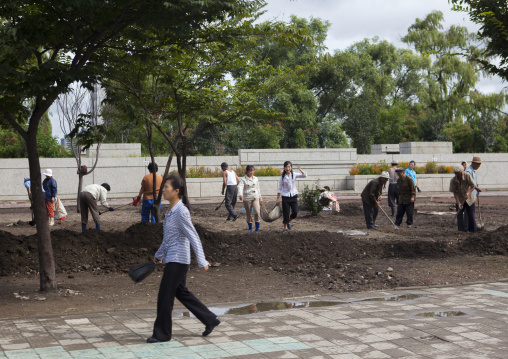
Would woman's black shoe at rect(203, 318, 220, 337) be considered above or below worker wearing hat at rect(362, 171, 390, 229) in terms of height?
below

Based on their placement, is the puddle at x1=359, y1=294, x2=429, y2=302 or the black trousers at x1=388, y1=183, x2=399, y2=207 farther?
the black trousers at x1=388, y1=183, x2=399, y2=207

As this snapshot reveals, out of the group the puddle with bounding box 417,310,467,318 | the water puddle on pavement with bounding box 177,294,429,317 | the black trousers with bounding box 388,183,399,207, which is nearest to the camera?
the puddle with bounding box 417,310,467,318

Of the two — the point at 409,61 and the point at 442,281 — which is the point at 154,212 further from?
the point at 409,61

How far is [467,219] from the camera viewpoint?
14.1 metres

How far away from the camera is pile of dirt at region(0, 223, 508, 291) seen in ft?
31.2

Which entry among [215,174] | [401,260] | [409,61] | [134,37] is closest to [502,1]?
[401,260]

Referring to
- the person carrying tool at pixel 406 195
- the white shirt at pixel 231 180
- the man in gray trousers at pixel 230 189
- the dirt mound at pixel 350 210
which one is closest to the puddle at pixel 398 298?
the person carrying tool at pixel 406 195

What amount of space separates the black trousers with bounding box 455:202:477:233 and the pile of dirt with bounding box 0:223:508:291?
6.64 ft

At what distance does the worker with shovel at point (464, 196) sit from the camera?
13.7 meters

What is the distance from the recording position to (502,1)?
38.4ft

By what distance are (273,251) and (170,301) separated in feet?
16.6

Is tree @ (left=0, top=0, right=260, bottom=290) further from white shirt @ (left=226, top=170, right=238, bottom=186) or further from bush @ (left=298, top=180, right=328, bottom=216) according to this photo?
bush @ (left=298, top=180, right=328, bottom=216)

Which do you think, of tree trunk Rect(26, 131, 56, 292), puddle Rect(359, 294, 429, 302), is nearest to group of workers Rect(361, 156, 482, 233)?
puddle Rect(359, 294, 429, 302)

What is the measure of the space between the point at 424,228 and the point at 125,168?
16.2m
